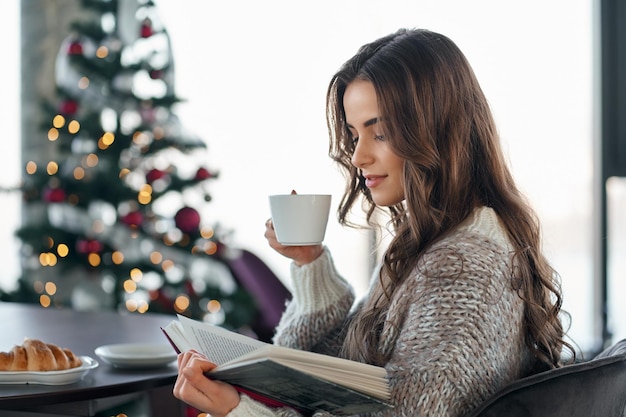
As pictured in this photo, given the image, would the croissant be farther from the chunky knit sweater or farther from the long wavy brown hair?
the long wavy brown hair

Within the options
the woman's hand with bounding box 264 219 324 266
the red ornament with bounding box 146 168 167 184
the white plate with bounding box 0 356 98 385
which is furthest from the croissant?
the red ornament with bounding box 146 168 167 184

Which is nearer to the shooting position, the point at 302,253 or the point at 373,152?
the point at 373,152

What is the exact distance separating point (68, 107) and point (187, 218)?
2.33 ft

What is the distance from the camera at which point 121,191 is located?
11.3ft

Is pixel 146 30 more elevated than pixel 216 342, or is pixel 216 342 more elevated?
pixel 146 30

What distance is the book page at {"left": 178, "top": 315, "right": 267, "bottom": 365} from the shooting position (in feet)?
4.44

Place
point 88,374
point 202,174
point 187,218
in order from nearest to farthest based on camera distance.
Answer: point 88,374 < point 187,218 < point 202,174

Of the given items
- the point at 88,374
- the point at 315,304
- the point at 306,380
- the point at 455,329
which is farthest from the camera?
the point at 315,304

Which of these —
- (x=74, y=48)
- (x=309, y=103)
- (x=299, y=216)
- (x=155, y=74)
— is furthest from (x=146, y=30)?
(x=299, y=216)

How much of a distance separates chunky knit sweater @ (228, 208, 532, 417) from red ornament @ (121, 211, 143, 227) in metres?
2.23

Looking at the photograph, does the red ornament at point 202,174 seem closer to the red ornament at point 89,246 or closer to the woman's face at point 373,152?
the red ornament at point 89,246

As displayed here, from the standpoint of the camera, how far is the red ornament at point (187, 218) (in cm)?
338

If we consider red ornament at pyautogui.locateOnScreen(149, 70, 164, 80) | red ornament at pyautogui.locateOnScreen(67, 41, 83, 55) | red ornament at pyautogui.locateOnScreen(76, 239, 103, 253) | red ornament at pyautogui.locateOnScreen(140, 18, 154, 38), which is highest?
red ornament at pyautogui.locateOnScreen(140, 18, 154, 38)

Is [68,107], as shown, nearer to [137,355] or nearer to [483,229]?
[137,355]
